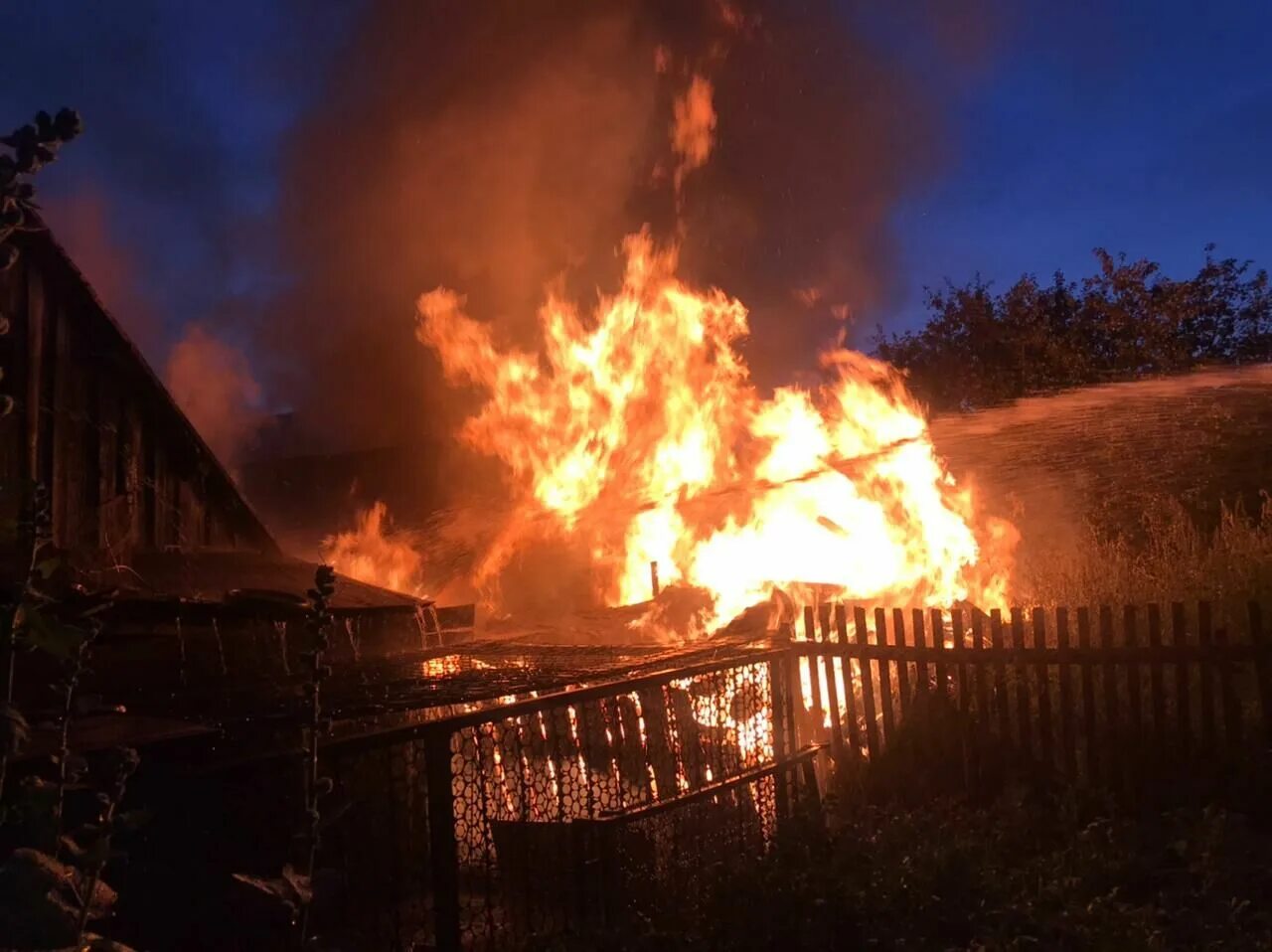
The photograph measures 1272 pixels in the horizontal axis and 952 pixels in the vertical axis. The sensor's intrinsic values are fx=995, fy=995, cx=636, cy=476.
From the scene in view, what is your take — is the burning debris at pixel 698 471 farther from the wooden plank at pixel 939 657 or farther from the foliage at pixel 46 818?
the foliage at pixel 46 818

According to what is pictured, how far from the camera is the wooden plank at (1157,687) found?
7309 millimetres

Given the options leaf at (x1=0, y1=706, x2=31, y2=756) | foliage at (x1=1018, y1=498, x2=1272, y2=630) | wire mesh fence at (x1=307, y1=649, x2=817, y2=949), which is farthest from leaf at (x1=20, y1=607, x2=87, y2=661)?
foliage at (x1=1018, y1=498, x2=1272, y2=630)

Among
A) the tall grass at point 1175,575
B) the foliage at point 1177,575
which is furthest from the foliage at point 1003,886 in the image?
the foliage at point 1177,575

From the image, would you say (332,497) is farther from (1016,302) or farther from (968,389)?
(1016,302)

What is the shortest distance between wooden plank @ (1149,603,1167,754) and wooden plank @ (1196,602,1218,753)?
260 mm

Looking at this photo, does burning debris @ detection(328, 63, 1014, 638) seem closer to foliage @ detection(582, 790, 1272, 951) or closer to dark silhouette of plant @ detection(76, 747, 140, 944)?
foliage @ detection(582, 790, 1272, 951)

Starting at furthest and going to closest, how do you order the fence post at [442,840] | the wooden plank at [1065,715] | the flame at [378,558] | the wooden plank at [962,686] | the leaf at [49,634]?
the flame at [378,558]
the wooden plank at [962,686]
the wooden plank at [1065,715]
the fence post at [442,840]
the leaf at [49,634]

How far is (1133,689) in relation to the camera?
747 cm

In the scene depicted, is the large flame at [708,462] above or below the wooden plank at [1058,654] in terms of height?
above

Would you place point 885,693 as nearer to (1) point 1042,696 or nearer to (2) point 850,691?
(2) point 850,691

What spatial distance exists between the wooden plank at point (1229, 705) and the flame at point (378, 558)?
1253 cm

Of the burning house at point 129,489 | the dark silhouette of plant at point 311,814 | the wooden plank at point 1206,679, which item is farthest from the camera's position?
the burning house at point 129,489

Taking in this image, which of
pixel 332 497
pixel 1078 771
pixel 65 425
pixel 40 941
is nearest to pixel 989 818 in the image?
pixel 1078 771

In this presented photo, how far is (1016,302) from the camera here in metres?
24.7
